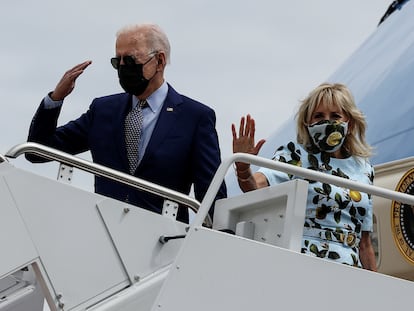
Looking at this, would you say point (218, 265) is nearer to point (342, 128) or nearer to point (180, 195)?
point (180, 195)

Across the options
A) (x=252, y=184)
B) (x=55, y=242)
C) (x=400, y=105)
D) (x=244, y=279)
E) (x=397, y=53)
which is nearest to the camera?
(x=244, y=279)

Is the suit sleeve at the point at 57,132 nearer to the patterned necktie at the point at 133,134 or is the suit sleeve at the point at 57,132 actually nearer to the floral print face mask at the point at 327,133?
the patterned necktie at the point at 133,134

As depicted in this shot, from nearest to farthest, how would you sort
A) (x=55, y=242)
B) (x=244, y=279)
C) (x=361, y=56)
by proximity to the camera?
(x=244, y=279)
(x=55, y=242)
(x=361, y=56)

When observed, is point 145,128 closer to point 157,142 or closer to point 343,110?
point 157,142

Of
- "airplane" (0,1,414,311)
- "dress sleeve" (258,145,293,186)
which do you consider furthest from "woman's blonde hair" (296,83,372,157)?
"airplane" (0,1,414,311)

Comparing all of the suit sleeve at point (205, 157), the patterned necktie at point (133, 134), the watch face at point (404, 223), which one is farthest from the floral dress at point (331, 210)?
the watch face at point (404, 223)

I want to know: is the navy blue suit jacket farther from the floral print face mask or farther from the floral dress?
the floral print face mask

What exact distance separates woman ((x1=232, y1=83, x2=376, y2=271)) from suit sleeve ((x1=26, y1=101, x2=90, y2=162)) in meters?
1.16

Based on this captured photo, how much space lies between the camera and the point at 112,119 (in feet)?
20.1

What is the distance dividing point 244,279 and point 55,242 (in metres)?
0.96

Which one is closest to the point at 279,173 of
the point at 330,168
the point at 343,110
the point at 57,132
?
the point at 330,168

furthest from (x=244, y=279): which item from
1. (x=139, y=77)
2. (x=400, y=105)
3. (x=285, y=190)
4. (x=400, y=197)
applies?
(x=400, y=105)

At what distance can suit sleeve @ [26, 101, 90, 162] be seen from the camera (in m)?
6.04

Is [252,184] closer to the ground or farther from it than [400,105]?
closer to the ground
